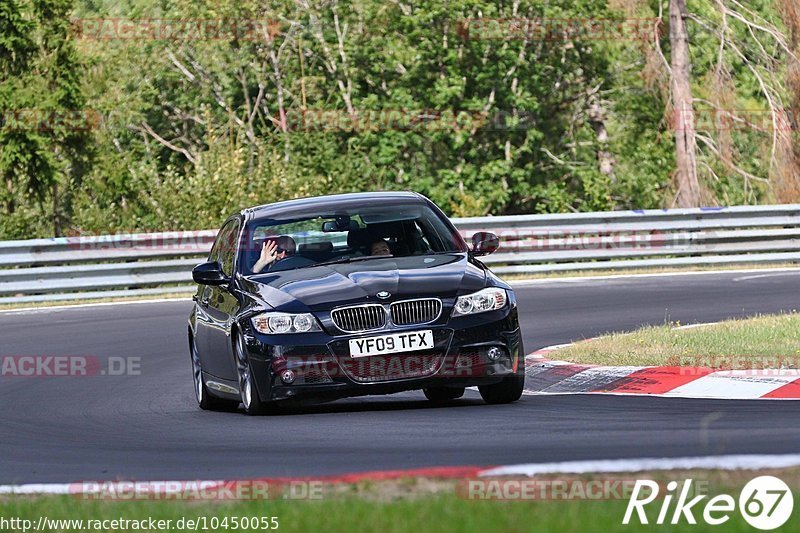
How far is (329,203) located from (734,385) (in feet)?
10.6

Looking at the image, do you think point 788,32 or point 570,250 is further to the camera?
point 788,32

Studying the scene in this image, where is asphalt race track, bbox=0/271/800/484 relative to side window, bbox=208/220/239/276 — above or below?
below

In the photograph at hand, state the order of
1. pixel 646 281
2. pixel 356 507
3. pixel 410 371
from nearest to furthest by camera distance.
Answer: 1. pixel 356 507
2. pixel 410 371
3. pixel 646 281

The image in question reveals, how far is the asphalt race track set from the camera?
7801 mm

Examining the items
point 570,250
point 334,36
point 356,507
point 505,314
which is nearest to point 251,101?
point 334,36

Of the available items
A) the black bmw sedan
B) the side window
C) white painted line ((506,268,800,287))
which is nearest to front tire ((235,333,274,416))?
the black bmw sedan

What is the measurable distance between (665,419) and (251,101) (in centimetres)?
3084

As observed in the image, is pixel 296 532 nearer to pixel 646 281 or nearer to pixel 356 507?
pixel 356 507

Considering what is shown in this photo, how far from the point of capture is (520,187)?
36500 millimetres

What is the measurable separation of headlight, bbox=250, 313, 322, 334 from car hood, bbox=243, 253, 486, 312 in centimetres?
6

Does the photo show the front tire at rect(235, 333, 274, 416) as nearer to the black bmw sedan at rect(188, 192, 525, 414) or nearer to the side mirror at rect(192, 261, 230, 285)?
the black bmw sedan at rect(188, 192, 525, 414)

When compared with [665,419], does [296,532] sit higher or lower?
higher

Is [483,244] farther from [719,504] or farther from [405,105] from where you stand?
Answer: [405,105]

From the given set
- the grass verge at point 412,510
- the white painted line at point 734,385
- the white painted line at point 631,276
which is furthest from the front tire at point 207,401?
the white painted line at point 631,276
